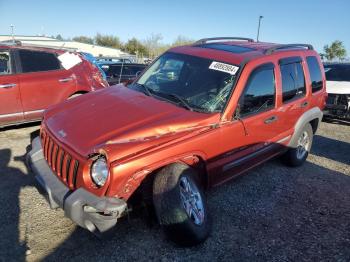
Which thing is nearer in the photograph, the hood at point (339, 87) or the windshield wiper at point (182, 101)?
the windshield wiper at point (182, 101)

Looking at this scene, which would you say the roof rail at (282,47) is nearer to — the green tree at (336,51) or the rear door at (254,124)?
the rear door at (254,124)

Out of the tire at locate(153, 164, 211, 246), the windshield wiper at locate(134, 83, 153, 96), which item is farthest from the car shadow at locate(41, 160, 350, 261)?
the windshield wiper at locate(134, 83, 153, 96)

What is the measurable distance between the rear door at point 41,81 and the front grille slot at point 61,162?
133 inches

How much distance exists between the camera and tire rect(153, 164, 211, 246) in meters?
2.91

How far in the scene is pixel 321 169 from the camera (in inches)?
218

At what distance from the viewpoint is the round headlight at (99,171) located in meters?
2.80

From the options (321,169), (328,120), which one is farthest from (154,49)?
(321,169)

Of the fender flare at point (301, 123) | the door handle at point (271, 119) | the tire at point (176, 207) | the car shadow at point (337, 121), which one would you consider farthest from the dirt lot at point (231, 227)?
the car shadow at point (337, 121)

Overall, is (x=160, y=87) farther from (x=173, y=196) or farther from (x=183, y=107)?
(x=173, y=196)

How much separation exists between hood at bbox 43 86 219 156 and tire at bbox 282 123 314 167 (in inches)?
90.9

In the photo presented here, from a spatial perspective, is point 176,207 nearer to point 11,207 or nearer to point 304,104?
point 11,207

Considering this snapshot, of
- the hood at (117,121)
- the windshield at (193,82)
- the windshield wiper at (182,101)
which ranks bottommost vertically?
the hood at (117,121)

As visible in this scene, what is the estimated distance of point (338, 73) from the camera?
1002 centimetres

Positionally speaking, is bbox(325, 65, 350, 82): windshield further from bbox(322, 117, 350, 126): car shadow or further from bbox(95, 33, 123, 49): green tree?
bbox(95, 33, 123, 49): green tree
